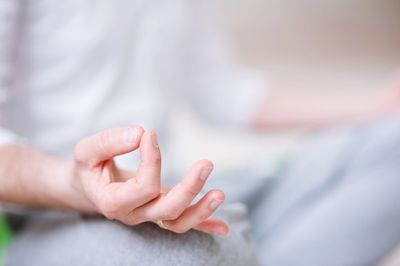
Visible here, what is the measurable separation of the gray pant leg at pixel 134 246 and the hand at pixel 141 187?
0.06 ft

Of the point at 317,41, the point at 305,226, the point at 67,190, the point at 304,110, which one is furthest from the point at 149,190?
the point at 317,41

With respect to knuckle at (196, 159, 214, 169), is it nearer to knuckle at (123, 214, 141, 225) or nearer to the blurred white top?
knuckle at (123, 214, 141, 225)

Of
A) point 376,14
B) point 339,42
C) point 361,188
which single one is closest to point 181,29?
point 361,188

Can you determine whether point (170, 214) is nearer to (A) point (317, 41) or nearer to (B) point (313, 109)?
(B) point (313, 109)

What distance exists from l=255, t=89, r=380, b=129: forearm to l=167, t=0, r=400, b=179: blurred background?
1.11ft

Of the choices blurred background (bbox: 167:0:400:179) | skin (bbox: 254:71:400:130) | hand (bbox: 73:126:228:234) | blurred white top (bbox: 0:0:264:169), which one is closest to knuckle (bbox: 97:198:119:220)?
hand (bbox: 73:126:228:234)

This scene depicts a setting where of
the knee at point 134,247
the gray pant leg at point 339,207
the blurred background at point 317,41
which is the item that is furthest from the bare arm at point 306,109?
the knee at point 134,247

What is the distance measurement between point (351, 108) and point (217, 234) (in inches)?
19.4

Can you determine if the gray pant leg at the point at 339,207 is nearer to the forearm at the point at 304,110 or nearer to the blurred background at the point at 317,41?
the forearm at the point at 304,110

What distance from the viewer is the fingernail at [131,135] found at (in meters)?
0.38

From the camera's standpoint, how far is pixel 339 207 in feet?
2.20

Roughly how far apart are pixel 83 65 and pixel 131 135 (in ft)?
1.06

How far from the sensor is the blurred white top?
639 mm

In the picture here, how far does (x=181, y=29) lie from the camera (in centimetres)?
82
